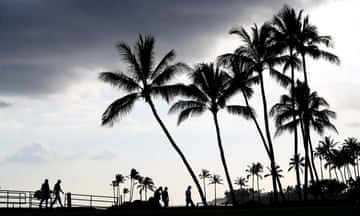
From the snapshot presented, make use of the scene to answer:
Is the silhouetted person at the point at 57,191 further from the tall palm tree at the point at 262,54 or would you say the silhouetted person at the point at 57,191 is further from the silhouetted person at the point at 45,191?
the tall palm tree at the point at 262,54

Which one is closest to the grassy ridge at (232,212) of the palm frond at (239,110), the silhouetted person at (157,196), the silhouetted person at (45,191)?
A: the silhouetted person at (45,191)

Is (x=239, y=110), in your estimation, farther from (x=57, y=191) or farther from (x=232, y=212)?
(x=232, y=212)

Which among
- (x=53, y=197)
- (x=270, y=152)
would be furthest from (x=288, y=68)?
(x=53, y=197)

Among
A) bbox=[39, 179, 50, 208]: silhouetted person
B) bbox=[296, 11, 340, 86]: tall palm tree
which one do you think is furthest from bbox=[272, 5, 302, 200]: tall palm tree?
bbox=[39, 179, 50, 208]: silhouetted person

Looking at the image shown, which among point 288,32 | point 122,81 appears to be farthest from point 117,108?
point 288,32

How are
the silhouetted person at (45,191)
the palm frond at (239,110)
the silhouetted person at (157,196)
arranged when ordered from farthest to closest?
the palm frond at (239,110) < the silhouetted person at (157,196) < the silhouetted person at (45,191)

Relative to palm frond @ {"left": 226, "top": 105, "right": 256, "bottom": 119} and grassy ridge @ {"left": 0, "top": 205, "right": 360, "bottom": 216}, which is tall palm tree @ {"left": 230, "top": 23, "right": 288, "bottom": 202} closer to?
palm frond @ {"left": 226, "top": 105, "right": 256, "bottom": 119}

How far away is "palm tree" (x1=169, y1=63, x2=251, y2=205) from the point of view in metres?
41.2

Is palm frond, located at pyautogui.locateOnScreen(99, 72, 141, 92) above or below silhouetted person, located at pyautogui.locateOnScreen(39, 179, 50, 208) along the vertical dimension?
above

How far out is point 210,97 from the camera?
136 ft

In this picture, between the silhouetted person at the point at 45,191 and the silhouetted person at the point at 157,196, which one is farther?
the silhouetted person at the point at 157,196

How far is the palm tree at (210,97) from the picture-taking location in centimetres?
4125

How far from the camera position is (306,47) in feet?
140

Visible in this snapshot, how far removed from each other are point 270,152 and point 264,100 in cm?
411
